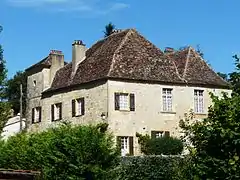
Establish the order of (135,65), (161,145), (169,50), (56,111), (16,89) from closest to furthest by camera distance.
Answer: (161,145)
(135,65)
(56,111)
(169,50)
(16,89)

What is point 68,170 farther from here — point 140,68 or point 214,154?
point 140,68

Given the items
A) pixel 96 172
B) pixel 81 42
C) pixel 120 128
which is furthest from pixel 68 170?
pixel 81 42

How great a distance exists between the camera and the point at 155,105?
44.3 meters

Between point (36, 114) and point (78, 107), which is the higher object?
point (78, 107)

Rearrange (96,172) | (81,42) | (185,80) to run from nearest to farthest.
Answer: (96,172) → (185,80) → (81,42)

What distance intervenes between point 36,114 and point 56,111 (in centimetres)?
394

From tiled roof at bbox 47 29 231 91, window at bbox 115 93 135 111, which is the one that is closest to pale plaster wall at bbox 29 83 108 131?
tiled roof at bbox 47 29 231 91

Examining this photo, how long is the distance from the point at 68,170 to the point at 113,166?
1.84 metres

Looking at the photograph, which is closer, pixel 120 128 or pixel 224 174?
pixel 224 174

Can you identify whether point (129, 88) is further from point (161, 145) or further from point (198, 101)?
point (198, 101)

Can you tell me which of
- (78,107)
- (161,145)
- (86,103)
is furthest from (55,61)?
(161,145)

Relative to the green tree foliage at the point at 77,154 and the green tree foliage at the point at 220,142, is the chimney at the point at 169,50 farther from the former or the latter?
the green tree foliage at the point at 220,142

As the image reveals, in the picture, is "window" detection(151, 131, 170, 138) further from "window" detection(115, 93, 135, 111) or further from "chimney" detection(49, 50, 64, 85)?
"chimney" detection(49, 50, 64, 85)

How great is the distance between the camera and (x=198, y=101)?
4616cm
